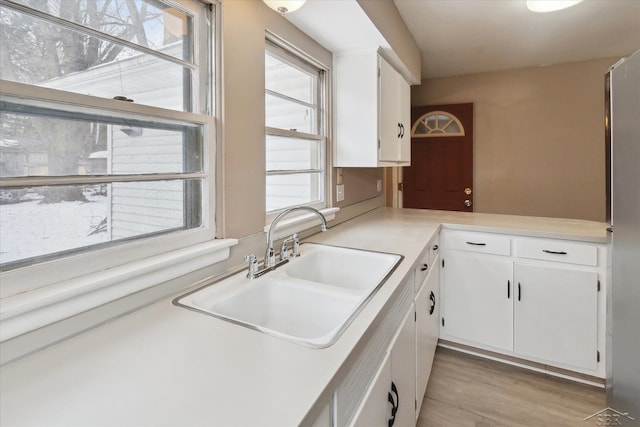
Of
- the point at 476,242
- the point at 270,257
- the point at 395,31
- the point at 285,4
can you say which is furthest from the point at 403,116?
the point at 270,257

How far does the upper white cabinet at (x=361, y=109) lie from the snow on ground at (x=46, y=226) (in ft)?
5.05

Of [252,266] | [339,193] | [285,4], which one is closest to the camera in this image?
[252,266]

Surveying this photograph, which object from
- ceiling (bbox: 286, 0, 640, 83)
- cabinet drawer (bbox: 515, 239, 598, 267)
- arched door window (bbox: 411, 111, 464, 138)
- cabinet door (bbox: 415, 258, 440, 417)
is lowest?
cabinet door (bbox: 415, 258, 440, 417)

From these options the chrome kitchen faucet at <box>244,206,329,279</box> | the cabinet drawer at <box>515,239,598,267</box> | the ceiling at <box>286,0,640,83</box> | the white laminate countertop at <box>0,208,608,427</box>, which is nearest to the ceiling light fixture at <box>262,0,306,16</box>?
the ceiling at <box>286,0,640,83</box>

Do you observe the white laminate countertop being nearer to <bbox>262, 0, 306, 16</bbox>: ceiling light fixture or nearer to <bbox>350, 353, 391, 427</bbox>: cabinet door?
<bbox>350, 353, 391, 427</bbox>: cabinet door

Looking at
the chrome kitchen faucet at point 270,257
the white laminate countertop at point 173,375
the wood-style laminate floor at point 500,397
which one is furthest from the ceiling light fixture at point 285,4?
the wood-style laminate floor at point 500,397

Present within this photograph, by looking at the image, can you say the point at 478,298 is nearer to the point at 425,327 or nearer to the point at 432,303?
the point at 432,303

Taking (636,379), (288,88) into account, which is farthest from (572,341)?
(288,88)

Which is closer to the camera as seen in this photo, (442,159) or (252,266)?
(252,266)

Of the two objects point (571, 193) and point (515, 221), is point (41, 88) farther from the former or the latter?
point (571, 193)

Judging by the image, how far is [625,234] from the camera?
1.41 metres

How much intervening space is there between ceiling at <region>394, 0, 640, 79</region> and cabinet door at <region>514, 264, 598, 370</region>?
1.82 metres

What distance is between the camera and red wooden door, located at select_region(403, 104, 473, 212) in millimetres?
4059

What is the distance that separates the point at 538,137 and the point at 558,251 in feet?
7.62
